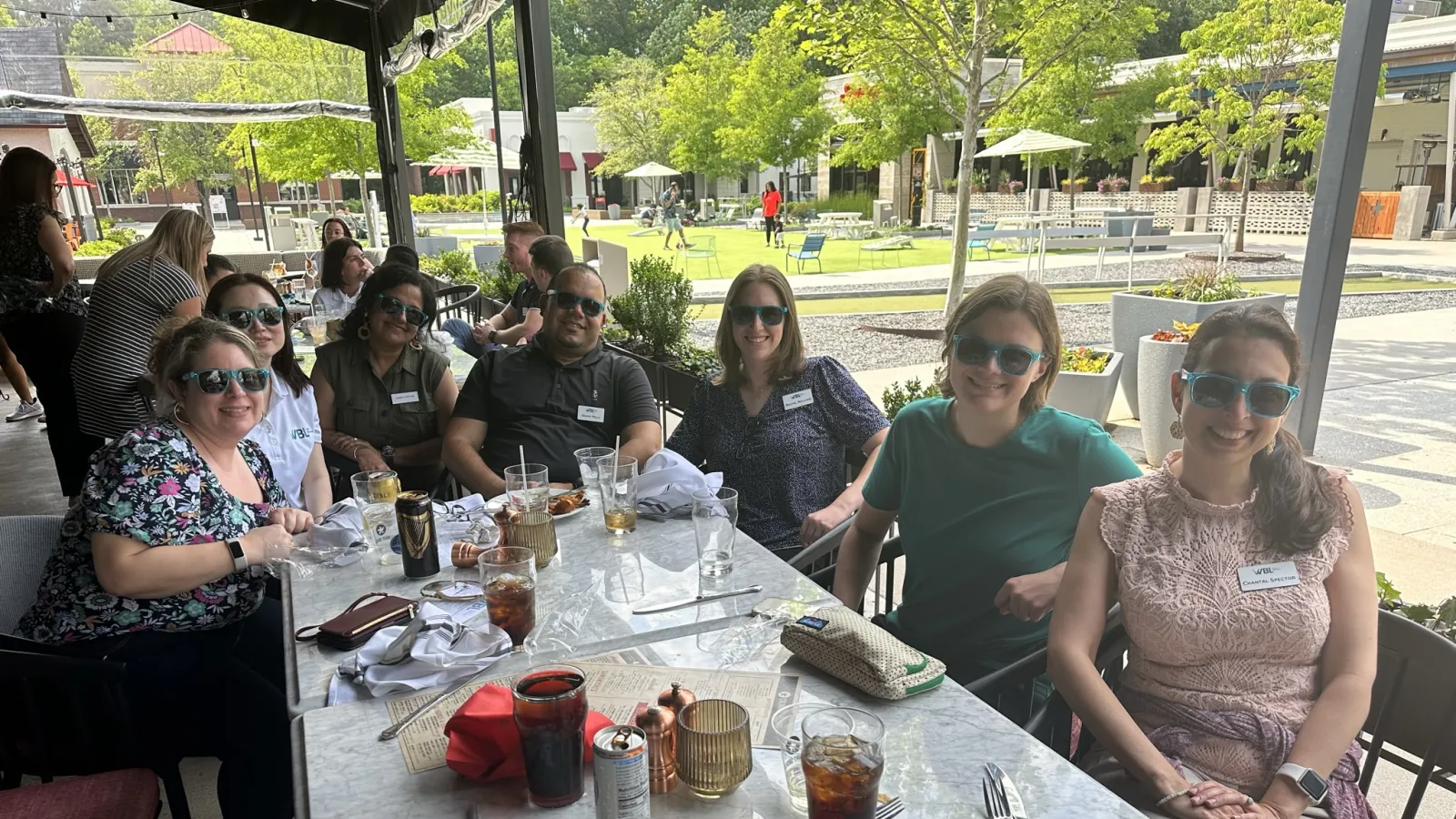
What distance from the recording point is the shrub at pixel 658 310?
5441mm

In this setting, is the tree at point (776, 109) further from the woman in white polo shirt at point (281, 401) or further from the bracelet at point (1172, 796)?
the bracelet at point (1172, 796)

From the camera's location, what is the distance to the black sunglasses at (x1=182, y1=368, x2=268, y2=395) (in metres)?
2.22

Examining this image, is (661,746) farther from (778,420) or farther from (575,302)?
(575,302)

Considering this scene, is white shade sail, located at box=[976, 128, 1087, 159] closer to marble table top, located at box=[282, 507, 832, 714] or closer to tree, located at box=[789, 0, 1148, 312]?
tree, located at box=[789, 0, 1148, 312]

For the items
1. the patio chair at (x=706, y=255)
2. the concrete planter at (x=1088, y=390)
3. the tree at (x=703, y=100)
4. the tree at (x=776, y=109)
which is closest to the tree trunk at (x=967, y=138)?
the concrete planter at (x=1088, y=390)

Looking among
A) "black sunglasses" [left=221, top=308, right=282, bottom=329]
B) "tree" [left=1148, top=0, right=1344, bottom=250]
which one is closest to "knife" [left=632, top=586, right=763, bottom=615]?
"black sunglasses" [left=221, top=308, right=282, bottom=329]

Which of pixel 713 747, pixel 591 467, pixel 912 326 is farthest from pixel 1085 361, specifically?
pixel 912 326

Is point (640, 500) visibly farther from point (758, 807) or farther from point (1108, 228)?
point (1108, 228)

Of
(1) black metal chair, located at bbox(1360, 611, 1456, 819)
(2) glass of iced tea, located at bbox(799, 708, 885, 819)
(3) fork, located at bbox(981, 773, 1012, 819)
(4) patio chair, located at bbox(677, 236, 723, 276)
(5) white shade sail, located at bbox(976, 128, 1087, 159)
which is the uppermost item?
(5) white shade sail, located at bbox(976, 128, 1087, 159)

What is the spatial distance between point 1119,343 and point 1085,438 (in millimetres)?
4690

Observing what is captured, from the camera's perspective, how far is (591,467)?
2.49m

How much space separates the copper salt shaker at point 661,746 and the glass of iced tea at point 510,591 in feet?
1.67

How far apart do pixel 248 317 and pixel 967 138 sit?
20.3ft

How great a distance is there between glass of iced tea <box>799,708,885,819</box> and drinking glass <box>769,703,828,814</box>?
0.09 ft
